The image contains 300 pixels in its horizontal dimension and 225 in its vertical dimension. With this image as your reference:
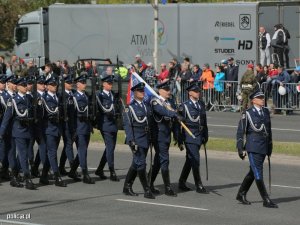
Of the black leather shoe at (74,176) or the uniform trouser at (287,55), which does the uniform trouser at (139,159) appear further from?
the uniform trouser at (287,55)

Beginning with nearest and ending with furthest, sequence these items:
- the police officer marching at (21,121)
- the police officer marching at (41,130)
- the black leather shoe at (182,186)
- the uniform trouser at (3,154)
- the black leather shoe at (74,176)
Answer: the black leather shoe at (182,186) → the police officer marching at (21,121) → the police officer marching at (41,130) → the uniform trouser at (3,154) → the black leather shoe at (74,176)

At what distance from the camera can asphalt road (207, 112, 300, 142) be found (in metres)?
26.3

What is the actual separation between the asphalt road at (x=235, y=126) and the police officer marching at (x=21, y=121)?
375 inches

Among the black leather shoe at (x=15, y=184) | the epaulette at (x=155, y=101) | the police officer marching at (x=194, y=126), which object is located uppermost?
the epaulette at (x=155, y=101)

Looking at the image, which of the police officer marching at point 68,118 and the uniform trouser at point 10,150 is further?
the police officer marching at point 68,118

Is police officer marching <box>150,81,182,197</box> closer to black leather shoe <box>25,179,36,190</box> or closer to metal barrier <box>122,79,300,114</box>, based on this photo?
black leather shoe <box>25,179,36,190</box>

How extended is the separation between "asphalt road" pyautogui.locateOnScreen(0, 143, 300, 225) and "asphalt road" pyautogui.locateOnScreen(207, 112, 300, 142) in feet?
22.7

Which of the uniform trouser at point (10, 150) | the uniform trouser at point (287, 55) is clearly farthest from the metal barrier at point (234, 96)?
the uniform trouser at point (10, 150)

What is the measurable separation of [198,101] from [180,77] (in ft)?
56.2

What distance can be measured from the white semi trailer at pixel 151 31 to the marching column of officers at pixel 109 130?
726 inches

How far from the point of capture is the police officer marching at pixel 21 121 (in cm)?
1723

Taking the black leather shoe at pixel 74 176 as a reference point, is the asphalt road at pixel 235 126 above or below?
above

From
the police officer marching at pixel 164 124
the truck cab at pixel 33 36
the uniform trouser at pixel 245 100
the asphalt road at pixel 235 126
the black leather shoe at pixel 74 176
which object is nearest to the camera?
the police officer marching at pixel 164 124

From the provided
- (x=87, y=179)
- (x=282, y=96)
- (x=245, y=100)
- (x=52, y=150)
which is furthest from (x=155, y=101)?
(x=282, y=96)
